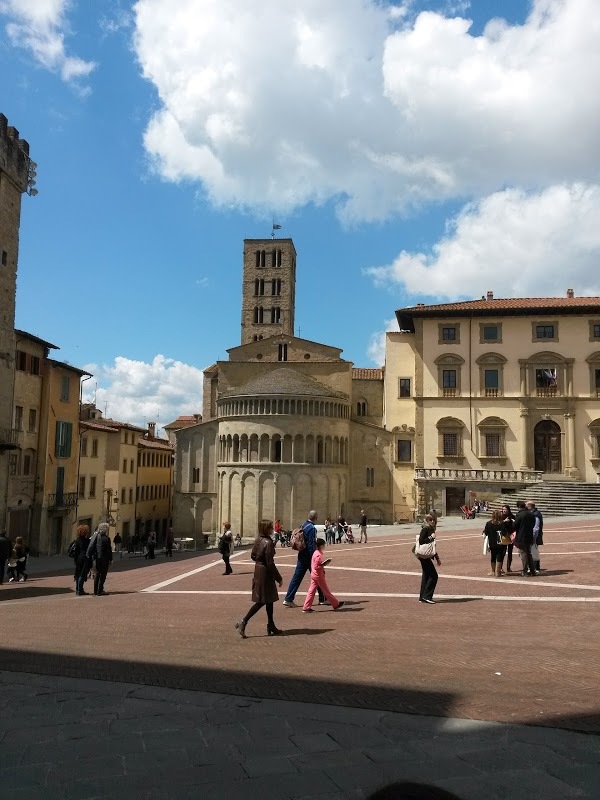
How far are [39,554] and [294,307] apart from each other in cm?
6615

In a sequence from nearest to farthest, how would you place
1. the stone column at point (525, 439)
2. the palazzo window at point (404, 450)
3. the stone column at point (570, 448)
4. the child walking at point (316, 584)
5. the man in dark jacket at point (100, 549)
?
the child walking at point (316, 584)
the man in dark jacket at point (100, 549)
the stone column at point (570, 448)
the stone column at point (525, 439)
the palazzo window at point (404, 450)

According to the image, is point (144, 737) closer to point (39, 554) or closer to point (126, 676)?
point (126, 676)

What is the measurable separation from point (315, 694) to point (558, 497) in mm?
37513

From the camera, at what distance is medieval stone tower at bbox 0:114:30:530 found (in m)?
33.8

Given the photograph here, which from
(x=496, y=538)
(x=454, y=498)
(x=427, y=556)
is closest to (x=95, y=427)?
(x=454, y=498)

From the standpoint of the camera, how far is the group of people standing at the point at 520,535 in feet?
52.5

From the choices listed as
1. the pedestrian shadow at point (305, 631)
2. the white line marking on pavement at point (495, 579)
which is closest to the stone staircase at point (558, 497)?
the white line marking on pavement at point (495, 579)

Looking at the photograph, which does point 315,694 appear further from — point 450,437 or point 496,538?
point 450,437

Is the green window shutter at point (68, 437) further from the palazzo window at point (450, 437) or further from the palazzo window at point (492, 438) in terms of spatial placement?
the palazzo window at point (492, 438)

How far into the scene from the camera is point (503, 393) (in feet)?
168

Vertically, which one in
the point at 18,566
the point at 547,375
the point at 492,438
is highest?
the point at 547,375

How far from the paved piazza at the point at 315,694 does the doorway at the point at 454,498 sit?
3383 cm

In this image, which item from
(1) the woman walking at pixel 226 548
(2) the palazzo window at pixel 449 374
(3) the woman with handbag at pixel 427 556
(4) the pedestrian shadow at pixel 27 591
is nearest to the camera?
(3) the woman with handbag at pixel 427 556

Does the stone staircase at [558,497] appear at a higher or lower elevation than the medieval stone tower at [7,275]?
lower
